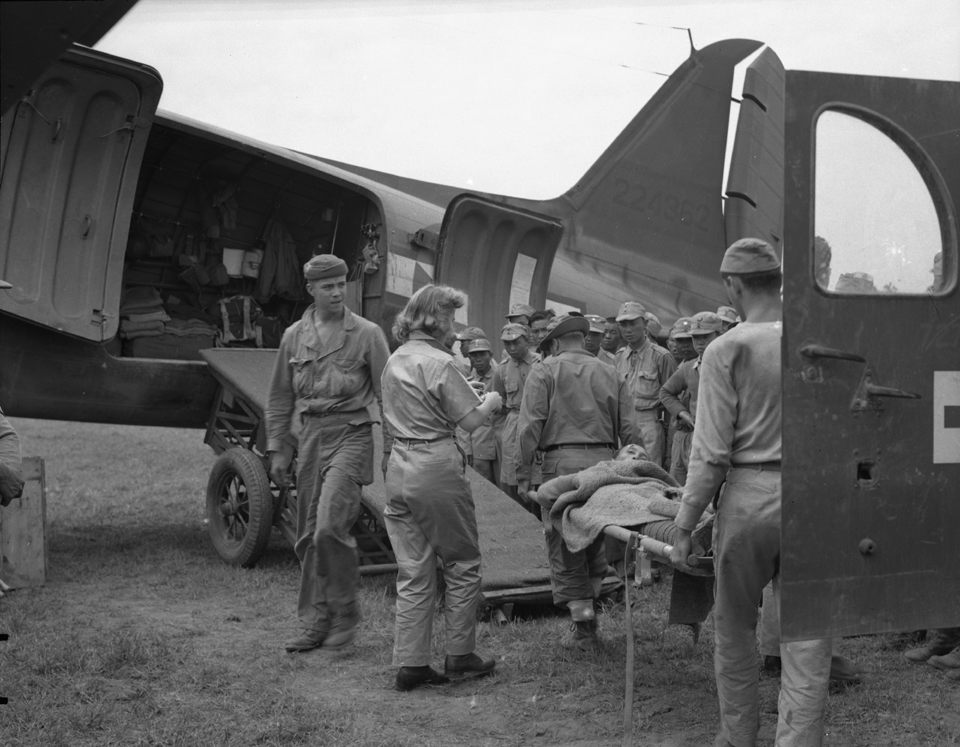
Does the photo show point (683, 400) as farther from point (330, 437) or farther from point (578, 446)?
point (330, 437)

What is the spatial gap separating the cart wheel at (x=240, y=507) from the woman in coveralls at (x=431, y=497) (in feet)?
7.52

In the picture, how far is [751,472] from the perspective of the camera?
3.35 meters

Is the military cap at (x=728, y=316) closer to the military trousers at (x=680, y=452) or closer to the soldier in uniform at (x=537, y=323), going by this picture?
the military trousers at (x=680, y=452)

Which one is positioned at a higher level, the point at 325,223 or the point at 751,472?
the point at 325,223

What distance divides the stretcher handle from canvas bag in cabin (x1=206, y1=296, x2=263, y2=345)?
206 inches

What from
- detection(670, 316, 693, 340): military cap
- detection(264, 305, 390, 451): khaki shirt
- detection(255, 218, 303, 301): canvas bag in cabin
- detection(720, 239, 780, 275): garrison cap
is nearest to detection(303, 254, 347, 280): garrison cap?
detection(264, 305, 390, 451): khaki shirt

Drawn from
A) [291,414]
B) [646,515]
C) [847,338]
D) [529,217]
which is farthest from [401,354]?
[529,217]

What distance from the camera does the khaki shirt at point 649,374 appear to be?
844 cm

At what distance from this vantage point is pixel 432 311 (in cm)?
488

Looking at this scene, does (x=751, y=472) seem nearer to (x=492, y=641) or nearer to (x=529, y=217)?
(x=492, y=641)

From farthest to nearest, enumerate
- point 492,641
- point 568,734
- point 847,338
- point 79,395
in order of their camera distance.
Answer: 1. point 79,395
2. point 492,641
3. point 568,734
4. point 847,338

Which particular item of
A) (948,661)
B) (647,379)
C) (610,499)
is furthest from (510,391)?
(948,661)

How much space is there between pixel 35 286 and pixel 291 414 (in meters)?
2.36

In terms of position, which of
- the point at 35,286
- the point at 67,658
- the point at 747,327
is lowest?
the point at 67,658
